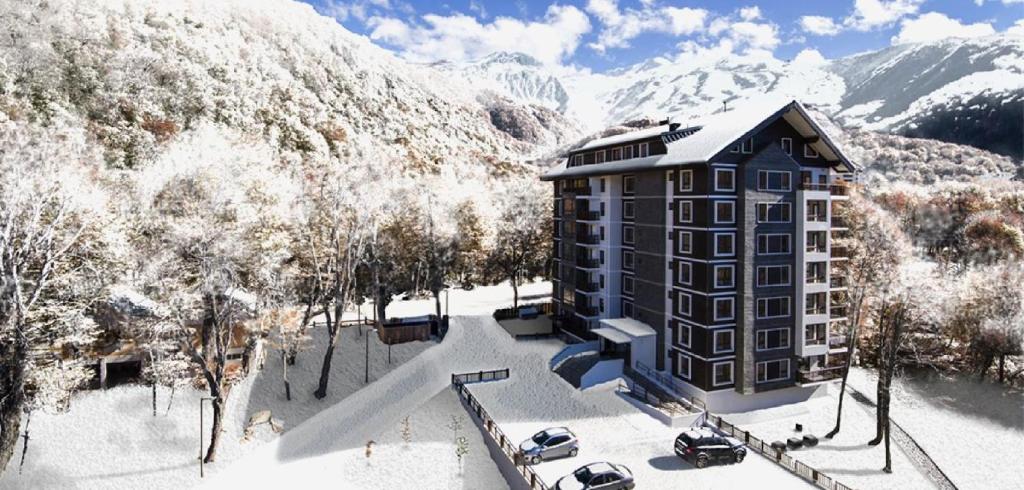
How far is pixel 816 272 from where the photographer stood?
1382 inches

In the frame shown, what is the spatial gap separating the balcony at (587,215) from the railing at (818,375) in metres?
19.1

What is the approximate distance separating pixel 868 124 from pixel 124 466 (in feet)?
727

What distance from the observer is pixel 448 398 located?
34375 mm

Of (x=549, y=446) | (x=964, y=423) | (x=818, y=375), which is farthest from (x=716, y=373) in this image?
(x=964, y=423)

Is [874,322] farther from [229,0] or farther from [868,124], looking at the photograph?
[868,124]

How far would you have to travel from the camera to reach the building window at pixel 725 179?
3259 centimetres

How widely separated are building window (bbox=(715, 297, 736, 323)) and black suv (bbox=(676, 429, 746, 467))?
8.30m

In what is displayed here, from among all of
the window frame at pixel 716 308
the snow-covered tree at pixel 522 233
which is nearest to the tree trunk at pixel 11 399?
the window frame at pixel 716 308

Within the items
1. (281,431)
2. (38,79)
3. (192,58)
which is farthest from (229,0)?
(281,431)

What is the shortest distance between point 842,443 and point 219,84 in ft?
332

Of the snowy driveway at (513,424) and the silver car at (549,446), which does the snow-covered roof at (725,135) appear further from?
the silver car at (549,446)

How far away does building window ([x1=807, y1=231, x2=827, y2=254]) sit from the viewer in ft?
114

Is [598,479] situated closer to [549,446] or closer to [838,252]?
[549,446]

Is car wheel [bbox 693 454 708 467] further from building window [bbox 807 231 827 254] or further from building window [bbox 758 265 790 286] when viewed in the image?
building window [bbox 807 231 827 254]
